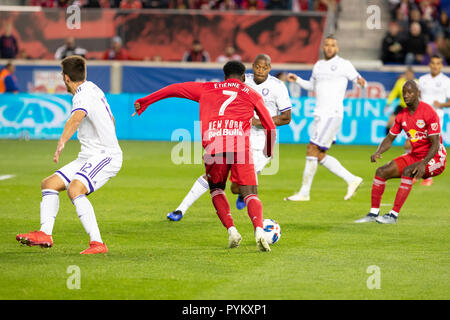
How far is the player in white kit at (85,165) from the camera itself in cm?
813

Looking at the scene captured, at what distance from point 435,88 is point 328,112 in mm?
4404

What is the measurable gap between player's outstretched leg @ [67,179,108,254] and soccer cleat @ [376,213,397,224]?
4.01m

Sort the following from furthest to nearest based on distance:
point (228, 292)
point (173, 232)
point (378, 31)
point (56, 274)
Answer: point (378, 31)
point (173, 232)
point (56, 274)
point (228, 292)

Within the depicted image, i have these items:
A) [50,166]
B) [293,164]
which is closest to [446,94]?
[293,164]

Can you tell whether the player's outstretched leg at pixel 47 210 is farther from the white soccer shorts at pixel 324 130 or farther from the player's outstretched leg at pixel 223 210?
the white soccer shorts at pixel 324 130

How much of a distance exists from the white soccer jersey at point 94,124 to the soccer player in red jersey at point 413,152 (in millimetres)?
3684

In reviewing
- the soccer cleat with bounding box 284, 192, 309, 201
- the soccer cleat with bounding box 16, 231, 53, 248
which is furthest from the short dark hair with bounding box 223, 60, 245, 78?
the soccer cleat with bounding box 284, 192, 309, 201

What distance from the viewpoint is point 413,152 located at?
35.3ft

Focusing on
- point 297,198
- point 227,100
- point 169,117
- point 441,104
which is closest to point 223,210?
point 227,100

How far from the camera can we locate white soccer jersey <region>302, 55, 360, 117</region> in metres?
13.1

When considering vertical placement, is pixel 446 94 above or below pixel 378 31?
below

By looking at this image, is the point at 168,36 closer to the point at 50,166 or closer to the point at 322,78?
the point at 50,166

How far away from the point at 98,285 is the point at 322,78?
722 cm

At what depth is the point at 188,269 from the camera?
7590mm
